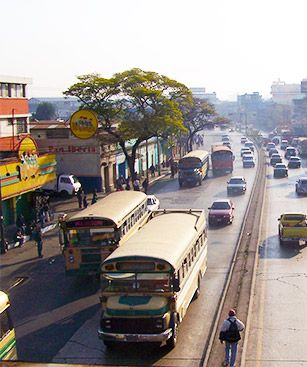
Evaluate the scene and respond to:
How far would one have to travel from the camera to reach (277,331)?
1838cm

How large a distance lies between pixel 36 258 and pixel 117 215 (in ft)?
26.1

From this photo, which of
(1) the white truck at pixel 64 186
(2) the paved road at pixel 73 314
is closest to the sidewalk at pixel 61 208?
(1) the white truck at pixel 64 186

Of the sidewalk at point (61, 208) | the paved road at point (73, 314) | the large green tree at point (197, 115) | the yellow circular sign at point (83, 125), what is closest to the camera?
the paved road at point (73, 314)

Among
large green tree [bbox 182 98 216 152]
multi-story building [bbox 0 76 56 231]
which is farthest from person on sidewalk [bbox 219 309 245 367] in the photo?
large green tree [bbox 182 98 216 152]

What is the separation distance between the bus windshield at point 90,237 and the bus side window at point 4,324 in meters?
8.85

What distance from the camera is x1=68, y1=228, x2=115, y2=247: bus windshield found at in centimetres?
2358

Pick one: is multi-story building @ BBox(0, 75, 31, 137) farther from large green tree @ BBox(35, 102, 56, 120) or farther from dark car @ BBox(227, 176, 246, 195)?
large green tree @ BBox(35, 102, 56, 120)

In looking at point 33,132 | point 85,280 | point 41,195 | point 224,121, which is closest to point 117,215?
point 85,280

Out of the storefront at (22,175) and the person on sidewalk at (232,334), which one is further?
the storefront at (22,175)

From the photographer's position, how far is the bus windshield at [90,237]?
23.6 meters

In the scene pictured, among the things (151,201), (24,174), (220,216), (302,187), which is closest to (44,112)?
(302,187)

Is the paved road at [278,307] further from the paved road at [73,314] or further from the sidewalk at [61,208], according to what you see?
the sidewalk at [61,208]

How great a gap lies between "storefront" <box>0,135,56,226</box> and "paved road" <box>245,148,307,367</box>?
14096 millimetres

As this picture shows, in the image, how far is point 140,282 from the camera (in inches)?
669
